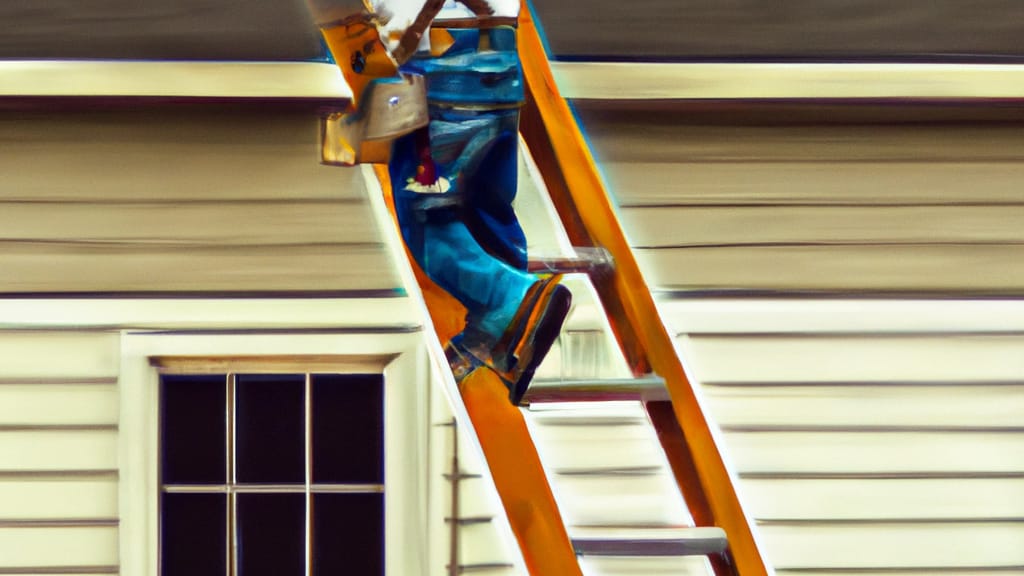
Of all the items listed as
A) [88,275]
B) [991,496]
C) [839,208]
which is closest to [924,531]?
[991,496]

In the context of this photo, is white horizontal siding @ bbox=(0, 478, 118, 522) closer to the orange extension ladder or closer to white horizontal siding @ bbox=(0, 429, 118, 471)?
white horizontal siding @ bbox=(0, 429, 118, 471)

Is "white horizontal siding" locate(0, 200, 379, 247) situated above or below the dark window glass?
above

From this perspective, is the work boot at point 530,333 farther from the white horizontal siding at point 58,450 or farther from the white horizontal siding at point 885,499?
the white horizontal siding at point 58,450

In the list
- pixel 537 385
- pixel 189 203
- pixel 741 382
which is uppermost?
pixel 189 203

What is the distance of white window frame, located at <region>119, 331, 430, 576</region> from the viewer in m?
1.99

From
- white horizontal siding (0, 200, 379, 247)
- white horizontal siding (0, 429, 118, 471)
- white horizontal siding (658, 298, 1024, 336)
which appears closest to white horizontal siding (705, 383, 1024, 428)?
white horizontal siding (658, 298, 1024, 336)

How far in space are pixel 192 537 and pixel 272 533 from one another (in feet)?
0.58

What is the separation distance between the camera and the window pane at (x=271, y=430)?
2.10m

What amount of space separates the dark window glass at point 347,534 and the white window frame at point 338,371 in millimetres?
67

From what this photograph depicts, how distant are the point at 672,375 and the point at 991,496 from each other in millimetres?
998

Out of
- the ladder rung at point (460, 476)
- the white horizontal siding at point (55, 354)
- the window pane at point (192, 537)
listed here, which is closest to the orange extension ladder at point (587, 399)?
the ladder rung at point (460, 476)

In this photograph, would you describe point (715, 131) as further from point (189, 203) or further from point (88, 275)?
point (88, 275)

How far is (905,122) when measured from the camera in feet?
6.44

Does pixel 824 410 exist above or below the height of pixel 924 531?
above
